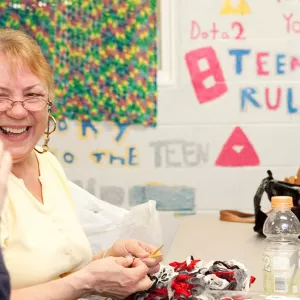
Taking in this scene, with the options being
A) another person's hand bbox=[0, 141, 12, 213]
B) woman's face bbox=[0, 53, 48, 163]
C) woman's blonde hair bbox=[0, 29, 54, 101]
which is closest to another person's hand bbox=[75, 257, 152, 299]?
woman's face bbox=[0, 53, 48, 163]

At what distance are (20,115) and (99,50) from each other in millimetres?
1774

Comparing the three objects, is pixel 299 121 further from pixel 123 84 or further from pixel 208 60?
pixel 123 84

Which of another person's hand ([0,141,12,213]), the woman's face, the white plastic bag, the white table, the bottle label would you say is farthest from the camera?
the white plastic bag

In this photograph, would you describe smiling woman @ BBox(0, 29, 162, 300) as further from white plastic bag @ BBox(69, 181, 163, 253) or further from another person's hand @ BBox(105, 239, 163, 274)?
white plastic bag @ BBox(69, 181, 163, 253)

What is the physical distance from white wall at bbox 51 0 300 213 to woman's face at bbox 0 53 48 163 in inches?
64.7

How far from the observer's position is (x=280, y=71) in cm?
341

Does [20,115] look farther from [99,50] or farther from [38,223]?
[99,50]

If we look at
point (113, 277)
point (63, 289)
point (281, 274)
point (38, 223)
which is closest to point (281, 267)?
point (281, 274)

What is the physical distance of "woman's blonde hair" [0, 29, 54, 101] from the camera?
1.73 metres

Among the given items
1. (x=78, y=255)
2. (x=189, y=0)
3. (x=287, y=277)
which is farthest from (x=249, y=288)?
(x=189, y=0)

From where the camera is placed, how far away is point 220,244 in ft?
7.40

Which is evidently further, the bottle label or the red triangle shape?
the red triangle shape

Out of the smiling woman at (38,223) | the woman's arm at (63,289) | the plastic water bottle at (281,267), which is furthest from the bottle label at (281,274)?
the woman's arm at (63,289)

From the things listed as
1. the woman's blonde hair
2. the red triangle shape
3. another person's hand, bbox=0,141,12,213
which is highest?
the woman's blonde hair
